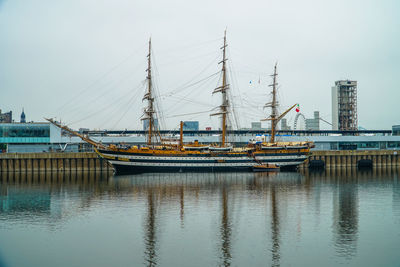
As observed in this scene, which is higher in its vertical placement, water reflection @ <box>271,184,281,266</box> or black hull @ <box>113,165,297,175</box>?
black hull @ <box>113,165,297,175</box>

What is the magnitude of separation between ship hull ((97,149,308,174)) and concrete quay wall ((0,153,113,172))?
6.30m

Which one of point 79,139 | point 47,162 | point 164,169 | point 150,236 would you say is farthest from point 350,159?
point 150,236

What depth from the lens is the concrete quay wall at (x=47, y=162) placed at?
86625mm

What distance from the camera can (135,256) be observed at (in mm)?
25328

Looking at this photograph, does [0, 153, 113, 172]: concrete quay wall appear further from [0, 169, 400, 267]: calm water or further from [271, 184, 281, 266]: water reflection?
[271, 184, 281, 266]: water reflection

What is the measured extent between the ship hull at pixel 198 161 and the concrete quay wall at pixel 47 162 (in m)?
6.30

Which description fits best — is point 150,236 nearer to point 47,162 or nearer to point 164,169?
point 164,169

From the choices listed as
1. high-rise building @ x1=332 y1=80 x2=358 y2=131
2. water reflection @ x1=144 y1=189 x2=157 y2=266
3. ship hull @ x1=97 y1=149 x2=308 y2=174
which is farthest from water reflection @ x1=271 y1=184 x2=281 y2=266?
high-rise building @ x1=332 y1=80 x2=358 y2=131

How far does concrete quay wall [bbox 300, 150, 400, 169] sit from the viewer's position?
97.5 metres

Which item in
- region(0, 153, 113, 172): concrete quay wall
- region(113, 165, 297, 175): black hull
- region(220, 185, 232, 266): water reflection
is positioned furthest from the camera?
region(0, 153, 113, 172): concrete quay wall

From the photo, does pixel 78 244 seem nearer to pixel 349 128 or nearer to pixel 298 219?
pixel 298 219

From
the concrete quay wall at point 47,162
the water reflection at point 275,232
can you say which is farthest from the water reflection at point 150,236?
the concrete quay wall at point 47,162

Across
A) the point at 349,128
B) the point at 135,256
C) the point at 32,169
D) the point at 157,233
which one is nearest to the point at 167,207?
the point at 157,233

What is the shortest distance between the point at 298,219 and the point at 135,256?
15432 mm
